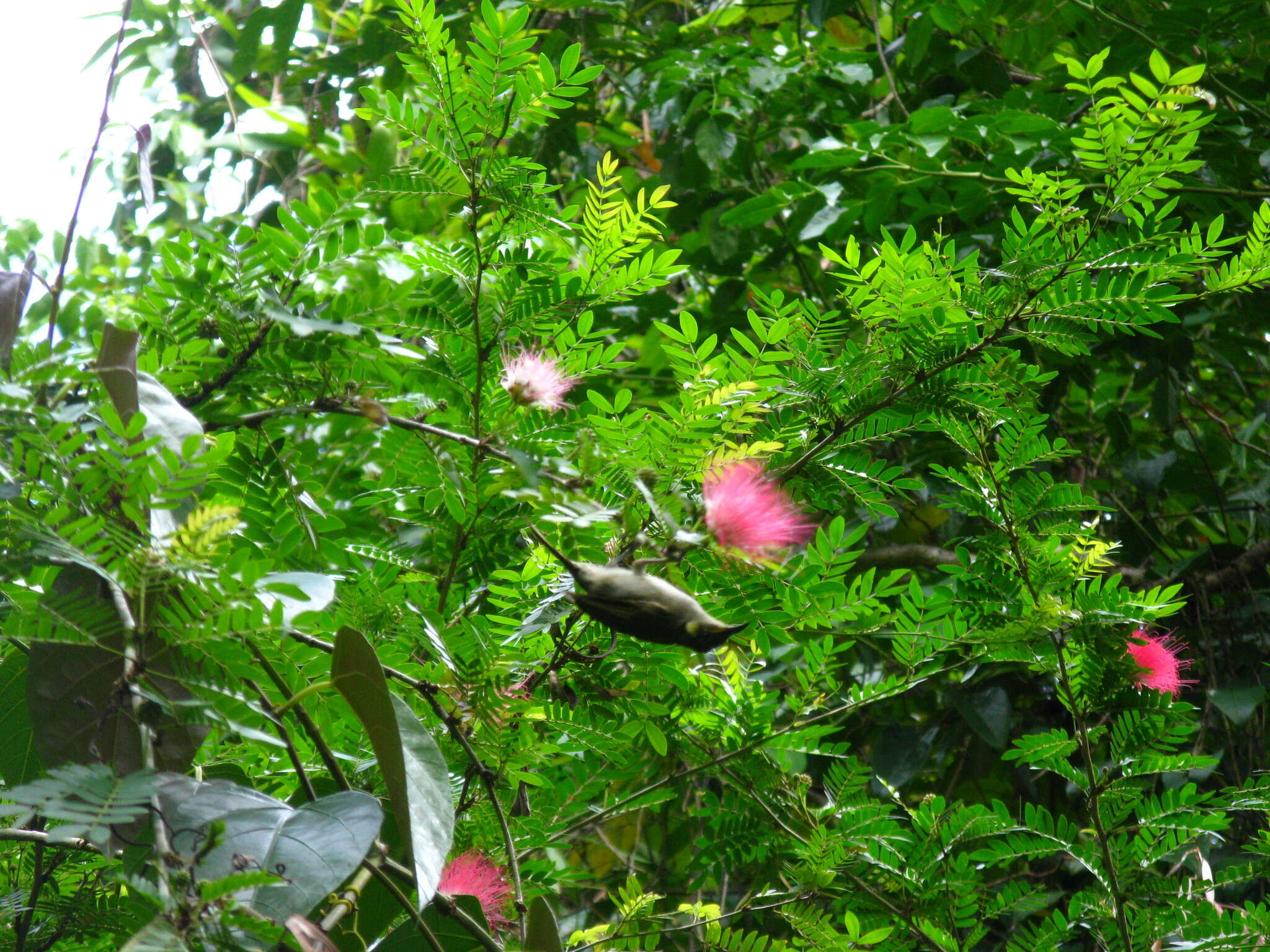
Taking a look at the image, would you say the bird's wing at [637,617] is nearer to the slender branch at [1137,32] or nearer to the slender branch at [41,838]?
the slender branch at [41,838]

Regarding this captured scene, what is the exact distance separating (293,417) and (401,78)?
4.35 ft

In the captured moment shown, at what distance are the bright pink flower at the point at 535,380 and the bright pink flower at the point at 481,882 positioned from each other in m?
0.30

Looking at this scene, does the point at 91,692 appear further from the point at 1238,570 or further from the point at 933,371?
the point at 1238,570

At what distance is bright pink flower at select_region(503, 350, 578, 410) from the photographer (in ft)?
1.83

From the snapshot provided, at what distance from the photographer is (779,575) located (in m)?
0.68

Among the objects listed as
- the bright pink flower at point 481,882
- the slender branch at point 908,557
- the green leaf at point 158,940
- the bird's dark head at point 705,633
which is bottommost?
the slender branch at point 908,557

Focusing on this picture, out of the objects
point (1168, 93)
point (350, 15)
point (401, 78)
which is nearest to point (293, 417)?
point (1168, 93)

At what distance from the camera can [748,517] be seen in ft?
1.64

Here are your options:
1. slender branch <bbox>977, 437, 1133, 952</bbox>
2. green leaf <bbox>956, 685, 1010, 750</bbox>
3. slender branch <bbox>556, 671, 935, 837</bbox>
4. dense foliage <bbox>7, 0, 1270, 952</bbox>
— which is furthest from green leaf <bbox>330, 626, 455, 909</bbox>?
green leaf <bbox>956, 685, 1010, 750</bbox>

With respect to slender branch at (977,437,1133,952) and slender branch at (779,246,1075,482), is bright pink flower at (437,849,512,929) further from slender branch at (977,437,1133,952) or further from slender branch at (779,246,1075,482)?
slender branch at (977,437,1133,952)

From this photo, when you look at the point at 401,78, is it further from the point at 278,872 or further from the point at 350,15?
the point at 278,872

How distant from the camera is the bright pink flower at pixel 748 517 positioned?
1.63 feet

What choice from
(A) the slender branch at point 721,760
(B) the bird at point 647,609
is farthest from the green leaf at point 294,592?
(A) the slender branch at point 721,760

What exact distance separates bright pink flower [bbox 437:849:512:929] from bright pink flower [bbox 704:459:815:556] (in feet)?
0.98
